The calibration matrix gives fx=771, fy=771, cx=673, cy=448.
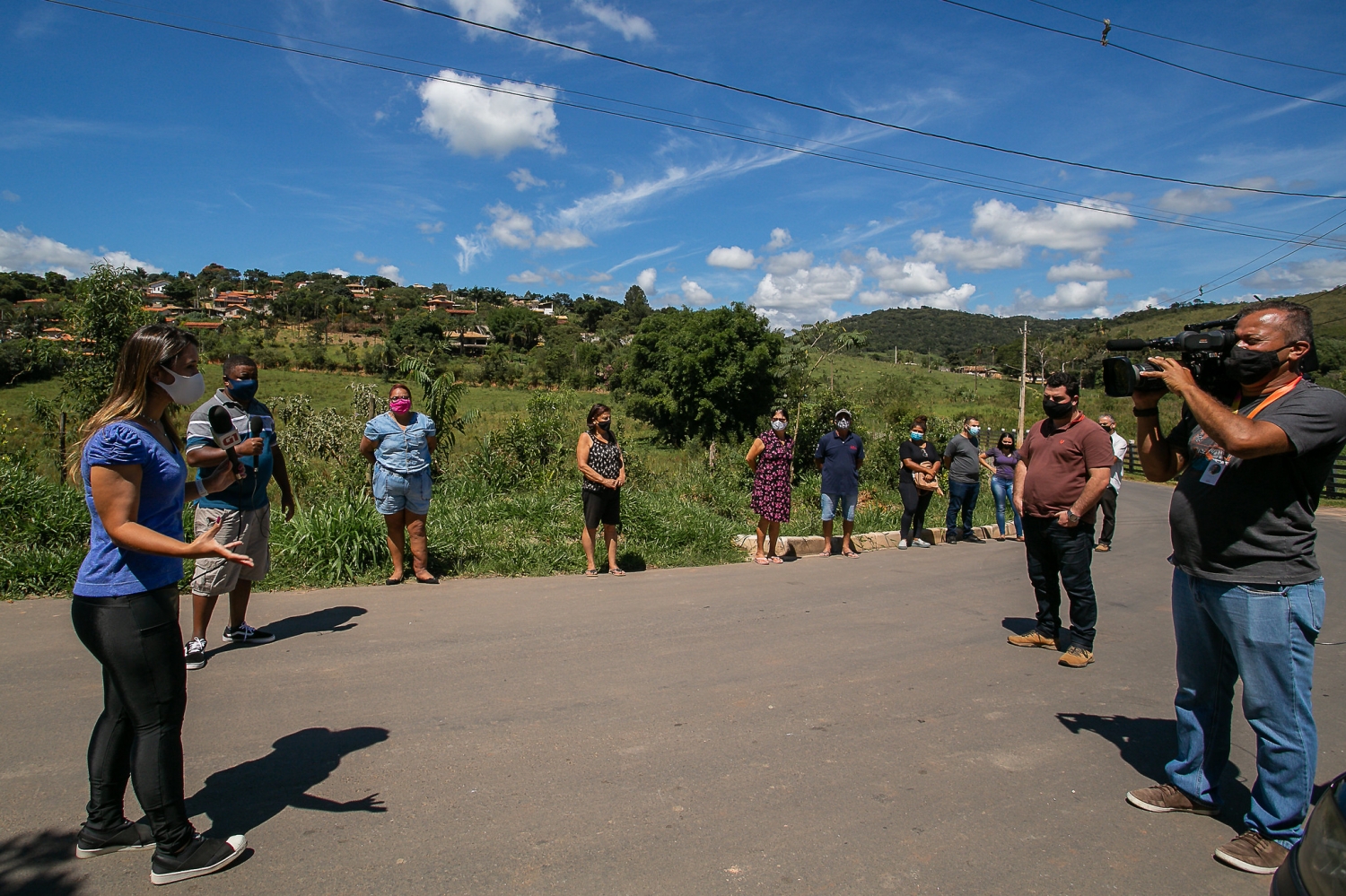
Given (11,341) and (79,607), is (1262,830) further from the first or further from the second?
(11,341)

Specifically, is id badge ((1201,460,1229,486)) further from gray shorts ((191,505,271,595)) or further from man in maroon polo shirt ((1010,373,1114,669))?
gray shorts ((191,505,271,595))

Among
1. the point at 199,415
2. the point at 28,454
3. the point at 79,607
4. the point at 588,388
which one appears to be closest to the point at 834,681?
the point at 79,607

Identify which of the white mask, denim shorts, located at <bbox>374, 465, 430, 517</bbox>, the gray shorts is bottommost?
the gray shorts

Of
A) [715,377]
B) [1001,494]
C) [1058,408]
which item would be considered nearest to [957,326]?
[715,377]

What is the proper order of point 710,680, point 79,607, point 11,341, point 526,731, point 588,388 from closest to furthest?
1. point 79,607
2. point 526,731
3. point 710,680
4. point 11,341
5. point 588,388

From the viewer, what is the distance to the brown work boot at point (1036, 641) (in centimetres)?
579

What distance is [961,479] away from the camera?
11.6 meters

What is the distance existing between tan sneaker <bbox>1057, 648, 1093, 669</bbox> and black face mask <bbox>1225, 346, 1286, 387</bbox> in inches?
113

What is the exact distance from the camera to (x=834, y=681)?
4891 mm

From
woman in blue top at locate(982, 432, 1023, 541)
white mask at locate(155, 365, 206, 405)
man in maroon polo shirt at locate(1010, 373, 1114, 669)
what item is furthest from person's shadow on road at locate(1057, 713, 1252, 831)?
woman in blue top at locate(982, 432, 1023, 541)

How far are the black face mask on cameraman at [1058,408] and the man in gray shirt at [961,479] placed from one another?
595 cm

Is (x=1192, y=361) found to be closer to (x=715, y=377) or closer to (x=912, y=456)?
(x=912, y=456)

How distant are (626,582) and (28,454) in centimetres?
855

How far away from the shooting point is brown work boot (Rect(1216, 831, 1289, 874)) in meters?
2.90
